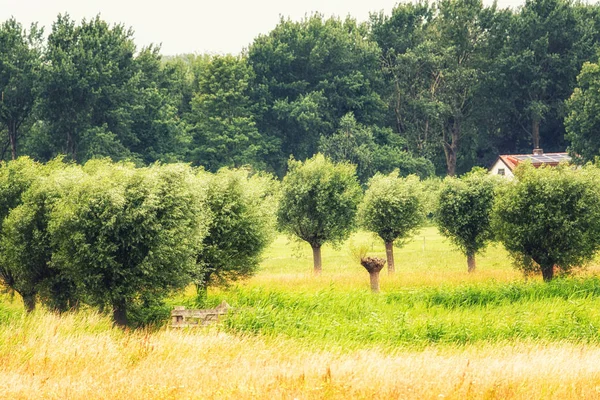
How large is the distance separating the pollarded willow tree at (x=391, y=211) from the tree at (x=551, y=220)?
25.9 feet

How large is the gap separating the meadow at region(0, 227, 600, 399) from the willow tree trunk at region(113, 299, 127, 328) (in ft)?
3.50

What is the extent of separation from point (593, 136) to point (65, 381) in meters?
65.2

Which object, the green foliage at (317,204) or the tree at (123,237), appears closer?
the tree at (123,237)

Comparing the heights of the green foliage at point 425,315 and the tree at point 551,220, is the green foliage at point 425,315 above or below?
below

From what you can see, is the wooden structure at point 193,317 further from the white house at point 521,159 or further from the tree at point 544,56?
the tree at point 544,56

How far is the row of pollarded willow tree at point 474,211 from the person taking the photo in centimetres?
3481

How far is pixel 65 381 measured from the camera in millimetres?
13133

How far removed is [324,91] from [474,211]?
6088cm

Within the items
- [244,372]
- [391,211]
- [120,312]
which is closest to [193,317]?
[120,312]

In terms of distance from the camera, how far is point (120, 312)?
85.5 feet

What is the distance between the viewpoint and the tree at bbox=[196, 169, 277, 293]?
31.6 metres

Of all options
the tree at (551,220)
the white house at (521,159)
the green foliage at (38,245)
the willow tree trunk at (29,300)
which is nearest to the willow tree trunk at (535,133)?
the white house at (521,159)

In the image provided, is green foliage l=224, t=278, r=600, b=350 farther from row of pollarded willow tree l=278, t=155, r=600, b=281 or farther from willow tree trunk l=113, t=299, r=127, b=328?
willow tree trunk l=113, t=299, r=127, b=328

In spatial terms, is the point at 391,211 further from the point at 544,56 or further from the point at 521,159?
the point at 544,56
